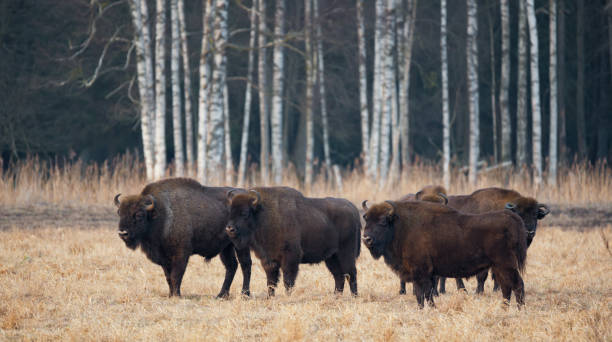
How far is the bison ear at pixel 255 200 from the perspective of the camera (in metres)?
9.91

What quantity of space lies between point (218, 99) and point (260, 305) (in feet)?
37.8

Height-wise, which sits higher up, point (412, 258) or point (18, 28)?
point (18, 28)

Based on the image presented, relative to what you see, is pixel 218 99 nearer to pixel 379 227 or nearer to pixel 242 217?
pixel 242 217

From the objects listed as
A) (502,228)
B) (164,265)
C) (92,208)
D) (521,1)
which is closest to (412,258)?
(502,228)

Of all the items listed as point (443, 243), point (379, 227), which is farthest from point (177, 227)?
point (443, 243)

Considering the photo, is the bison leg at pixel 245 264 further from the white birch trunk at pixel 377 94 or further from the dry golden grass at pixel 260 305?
the white birch trunk at pixel 377 94

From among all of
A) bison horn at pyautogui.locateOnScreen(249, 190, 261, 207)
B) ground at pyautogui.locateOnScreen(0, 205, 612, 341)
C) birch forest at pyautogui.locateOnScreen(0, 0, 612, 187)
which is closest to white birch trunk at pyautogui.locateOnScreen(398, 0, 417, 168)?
birch forest at pyautogui.locateOnScreen(0, 0, 612, 187)

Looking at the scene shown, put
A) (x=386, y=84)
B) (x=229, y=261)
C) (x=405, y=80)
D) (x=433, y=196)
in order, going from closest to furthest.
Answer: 1. (x=229, y=261)
2. (x=433, y=196)
3. (x=386, y=84)
4. (x=405, y=80)

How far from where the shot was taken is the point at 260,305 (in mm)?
9109

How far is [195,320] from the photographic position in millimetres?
8211

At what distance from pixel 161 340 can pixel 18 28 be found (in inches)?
961

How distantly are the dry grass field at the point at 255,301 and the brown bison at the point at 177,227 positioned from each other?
49 centimetres

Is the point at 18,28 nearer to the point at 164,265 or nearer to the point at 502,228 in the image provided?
the point at 164,265

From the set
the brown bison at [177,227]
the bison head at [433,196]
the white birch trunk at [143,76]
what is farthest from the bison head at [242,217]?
the white birch trunk at [143,76]
